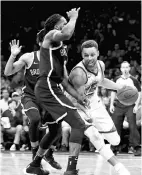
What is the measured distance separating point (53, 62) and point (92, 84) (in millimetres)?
793

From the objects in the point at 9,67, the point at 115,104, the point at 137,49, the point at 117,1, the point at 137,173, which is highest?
the point at 117,1

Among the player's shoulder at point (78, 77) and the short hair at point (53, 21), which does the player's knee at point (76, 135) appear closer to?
the player's shoulder at point (78, 77)

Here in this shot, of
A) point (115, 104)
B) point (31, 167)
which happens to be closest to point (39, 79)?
point (31, 167)

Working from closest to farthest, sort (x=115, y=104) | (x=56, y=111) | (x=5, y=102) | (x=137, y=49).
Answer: (x=56, y=111), (x=115, y=104), (x=5, y=102), (x=137, y=49)

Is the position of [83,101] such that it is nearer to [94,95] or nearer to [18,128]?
[94,95]

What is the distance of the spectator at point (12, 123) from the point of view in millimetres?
10656

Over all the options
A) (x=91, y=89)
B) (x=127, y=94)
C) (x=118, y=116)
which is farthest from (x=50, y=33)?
(x=118, y=116)

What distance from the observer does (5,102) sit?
11.4 m

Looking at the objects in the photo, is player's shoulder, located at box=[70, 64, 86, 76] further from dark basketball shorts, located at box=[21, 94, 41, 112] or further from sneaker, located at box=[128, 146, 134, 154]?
sneaker, located at box=[128, 146, 134, 154]

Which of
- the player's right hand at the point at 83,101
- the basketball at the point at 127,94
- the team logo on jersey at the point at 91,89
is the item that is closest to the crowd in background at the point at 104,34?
the basketball at the point at 127,94

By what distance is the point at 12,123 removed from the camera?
431 inches

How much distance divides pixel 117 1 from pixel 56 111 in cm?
1284

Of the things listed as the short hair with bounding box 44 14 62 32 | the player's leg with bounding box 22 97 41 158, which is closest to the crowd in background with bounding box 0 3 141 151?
the player's leg with bounding box 22 97 41 158

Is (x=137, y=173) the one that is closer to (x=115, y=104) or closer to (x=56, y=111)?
(x=56, y=111)
